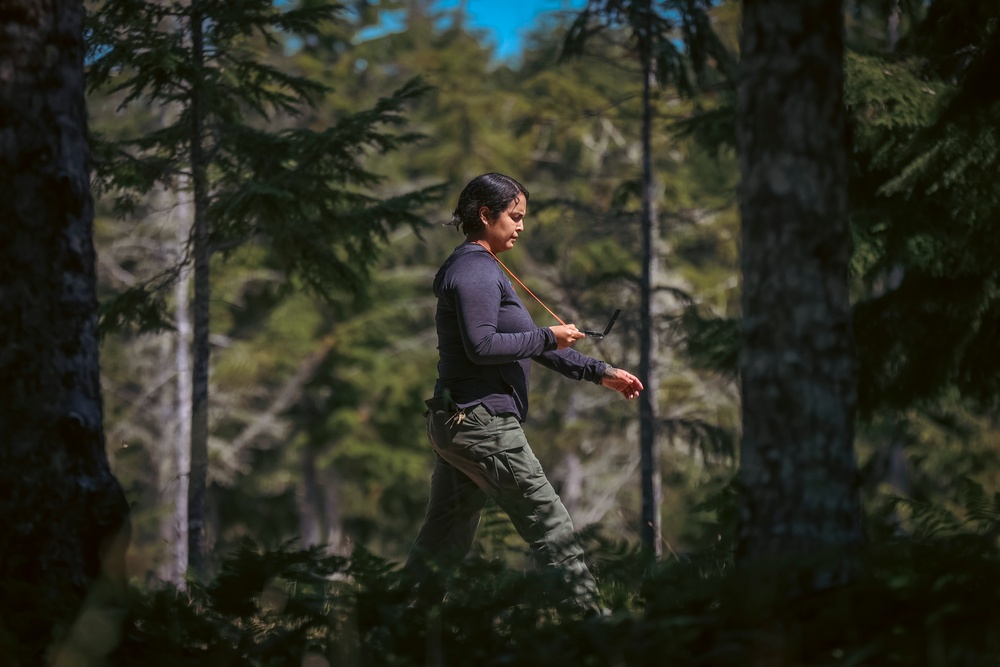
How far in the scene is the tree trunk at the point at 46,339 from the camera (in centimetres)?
390

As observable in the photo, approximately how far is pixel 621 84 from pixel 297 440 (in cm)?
1254

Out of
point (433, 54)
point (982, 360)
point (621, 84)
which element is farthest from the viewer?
point (433, 54)

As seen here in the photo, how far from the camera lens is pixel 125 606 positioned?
3.72 meters

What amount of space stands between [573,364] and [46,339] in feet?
8.18

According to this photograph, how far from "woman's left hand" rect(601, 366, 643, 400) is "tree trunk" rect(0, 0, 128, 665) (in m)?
2.37

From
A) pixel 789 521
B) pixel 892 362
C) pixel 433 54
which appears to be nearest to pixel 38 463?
pixel 789 521

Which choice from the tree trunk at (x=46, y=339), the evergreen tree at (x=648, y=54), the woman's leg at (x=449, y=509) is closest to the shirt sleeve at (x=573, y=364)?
the woman's leg at (x=449, y=509)

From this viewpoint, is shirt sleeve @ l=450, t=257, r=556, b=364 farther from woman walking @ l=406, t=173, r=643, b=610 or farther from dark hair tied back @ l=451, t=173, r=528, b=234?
dark hair tied back @ l=451, t=173, r=528, b=234

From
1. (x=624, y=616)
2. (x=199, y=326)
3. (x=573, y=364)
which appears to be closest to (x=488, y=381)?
(x=573, y=364)

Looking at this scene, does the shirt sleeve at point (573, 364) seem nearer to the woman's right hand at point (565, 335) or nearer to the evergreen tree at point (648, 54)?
the woman's right hand at point (565, 335)

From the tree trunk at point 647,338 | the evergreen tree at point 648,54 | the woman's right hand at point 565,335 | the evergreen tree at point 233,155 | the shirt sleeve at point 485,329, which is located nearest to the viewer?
the shirt sleeve at point 485,329

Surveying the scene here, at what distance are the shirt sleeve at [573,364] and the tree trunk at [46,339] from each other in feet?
7.27

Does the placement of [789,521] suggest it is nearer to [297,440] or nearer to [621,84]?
[297,440]

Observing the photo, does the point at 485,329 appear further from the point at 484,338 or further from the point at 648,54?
the point at 648,54
